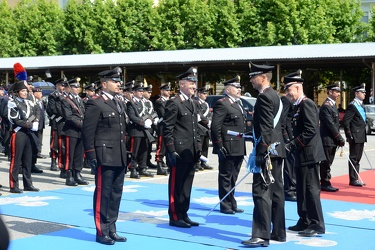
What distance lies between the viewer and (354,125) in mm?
12367

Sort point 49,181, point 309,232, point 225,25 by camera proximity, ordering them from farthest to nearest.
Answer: point 225,25
point 49,181
point 309,232

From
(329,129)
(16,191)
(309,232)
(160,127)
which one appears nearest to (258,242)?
(309,232)

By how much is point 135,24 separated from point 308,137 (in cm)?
4392

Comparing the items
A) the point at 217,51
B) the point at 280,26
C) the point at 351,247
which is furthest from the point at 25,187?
the point at 280,26

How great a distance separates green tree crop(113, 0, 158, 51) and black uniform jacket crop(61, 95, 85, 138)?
37179mm

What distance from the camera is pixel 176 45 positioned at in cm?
4875

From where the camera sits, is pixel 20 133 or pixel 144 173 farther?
pixel 144 173

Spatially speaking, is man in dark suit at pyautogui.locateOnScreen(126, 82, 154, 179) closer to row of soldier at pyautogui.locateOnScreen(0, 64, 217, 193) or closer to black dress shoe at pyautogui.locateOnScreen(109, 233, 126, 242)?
row of soldier at pyautogui.locateOnScreen(0, 64, 217, 193)

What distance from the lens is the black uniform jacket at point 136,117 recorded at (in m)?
13.6

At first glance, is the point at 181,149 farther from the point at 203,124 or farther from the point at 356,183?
the point at 203,124

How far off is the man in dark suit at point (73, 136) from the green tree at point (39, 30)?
1676 inches

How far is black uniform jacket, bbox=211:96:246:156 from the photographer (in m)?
9.48

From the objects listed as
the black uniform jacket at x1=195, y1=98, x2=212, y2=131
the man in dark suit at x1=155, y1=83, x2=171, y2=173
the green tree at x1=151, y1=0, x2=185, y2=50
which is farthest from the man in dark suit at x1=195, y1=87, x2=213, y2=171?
the green tree at x1=151, y1=0, x2=185, y2=50

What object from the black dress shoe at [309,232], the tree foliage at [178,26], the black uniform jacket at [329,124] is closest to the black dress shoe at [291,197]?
the black uniform jacket at [329,124]
